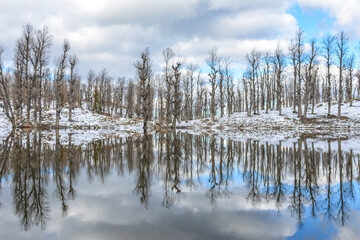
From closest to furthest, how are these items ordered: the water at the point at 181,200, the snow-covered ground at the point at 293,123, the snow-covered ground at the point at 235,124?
the water at the point at 181,200 < the snow-covered ground at the point at 235,124 < the snow-covered ground at the point at 293,123

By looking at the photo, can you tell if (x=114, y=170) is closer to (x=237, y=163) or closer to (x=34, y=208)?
(x=34, y=208)

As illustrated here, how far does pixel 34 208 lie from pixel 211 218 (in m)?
3.87

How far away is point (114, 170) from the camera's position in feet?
28.9

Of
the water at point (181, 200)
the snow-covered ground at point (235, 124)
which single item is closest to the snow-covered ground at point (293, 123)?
the snow-covered ground at point (235, 124)

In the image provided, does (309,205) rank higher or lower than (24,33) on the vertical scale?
lower

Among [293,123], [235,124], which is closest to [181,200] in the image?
[293,123]

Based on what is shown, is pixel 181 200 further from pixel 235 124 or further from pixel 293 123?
pixel 235 124

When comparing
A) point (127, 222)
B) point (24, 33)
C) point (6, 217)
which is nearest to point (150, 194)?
point (127, 222)

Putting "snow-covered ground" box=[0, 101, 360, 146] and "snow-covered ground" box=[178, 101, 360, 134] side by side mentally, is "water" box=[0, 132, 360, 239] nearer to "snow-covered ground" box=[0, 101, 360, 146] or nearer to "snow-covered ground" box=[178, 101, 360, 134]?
"snow-covered ground" box=[0, 101, 360, 146]

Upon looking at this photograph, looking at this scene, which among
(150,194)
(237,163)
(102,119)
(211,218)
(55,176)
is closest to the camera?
(211,218)

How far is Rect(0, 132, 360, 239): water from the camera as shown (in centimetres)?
395

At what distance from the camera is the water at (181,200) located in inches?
156

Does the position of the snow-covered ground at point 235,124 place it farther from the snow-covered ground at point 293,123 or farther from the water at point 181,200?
the water at point 181,200

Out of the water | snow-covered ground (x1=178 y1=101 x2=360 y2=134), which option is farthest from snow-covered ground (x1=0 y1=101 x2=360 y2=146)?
the water
